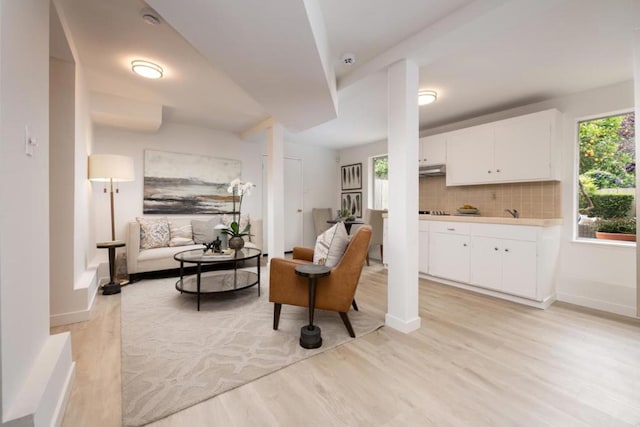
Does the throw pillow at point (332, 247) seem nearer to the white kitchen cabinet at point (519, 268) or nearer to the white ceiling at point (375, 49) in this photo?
the white ceiling at point (375, 49)

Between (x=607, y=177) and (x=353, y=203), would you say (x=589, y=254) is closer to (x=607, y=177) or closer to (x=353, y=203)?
(x=607, y=177)

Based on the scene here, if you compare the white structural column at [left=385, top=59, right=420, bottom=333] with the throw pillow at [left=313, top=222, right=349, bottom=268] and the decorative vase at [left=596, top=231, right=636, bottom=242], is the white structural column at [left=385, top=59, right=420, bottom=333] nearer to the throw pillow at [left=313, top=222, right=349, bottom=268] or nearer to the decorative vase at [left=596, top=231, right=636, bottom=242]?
the throw pillow at [left=313, top=222, right=349, bottom=268]

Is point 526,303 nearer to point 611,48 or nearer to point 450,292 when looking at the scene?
point 450,292

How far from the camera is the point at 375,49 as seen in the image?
243cm

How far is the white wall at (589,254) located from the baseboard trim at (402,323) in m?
2.13

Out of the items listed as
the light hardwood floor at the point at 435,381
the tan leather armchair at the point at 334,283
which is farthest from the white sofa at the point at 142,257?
the tan leather armchair at the point at 334,283

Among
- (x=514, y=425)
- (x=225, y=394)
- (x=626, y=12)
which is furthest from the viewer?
(x=626, y=12)

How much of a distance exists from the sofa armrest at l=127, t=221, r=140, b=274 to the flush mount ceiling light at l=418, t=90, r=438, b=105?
4.05 metres

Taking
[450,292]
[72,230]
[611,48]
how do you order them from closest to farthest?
[611,48] < [72,230] < [450,292]

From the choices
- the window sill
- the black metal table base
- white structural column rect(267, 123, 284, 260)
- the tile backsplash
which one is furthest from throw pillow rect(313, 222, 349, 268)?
the window sill

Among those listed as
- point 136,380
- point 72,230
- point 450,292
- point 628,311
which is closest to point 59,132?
point 72,230

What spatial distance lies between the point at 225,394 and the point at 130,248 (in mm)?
3001

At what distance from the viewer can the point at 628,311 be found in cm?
275

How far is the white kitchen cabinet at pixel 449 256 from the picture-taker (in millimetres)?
3533
